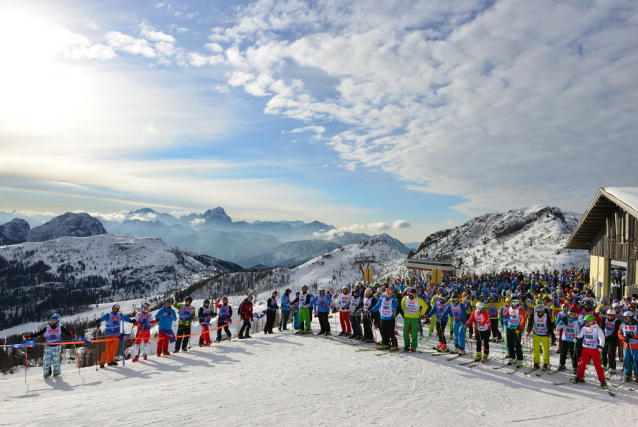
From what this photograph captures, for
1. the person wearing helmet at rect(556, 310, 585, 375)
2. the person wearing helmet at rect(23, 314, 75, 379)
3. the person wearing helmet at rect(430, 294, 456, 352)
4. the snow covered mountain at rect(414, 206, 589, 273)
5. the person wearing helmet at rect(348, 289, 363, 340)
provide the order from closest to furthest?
the person wearing helmet at rect(556, 310, 585, 375) → the person wearing helmet at rect(23, 314, 75, 379) → the person wearing helmet at rect(430, 294, 456, 352) → the person wearing helmet at rect(348, 289, 363, 340) → the snow covered mountain at rect(414, 206, 589, 273)

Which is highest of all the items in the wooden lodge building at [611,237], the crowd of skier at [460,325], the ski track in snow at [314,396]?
the wooden lodge building at [611,237]

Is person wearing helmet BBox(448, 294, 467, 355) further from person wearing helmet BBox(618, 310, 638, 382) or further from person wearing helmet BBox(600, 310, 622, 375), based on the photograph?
person wearing helmet BBox(618, 310, 638, 382)

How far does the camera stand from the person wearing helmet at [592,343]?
920 centimetres

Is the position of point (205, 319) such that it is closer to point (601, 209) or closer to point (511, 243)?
point (601, 209)

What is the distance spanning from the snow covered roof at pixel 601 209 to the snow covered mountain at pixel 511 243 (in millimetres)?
48036

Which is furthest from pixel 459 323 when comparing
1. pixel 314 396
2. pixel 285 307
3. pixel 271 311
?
pixel 271 311

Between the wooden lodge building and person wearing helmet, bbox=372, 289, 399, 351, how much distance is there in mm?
11895

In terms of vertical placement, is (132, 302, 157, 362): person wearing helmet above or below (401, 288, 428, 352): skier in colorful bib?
below

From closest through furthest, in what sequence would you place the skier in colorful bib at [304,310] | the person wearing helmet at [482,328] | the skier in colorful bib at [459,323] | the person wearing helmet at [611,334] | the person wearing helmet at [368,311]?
the person wearing helmet at [611,334]
the person wearing helmet at [482,328]
the skier in colorful bib at [459,323]
the person wearing helmet at [368,311]
the skier in colorful bib at [304,310]

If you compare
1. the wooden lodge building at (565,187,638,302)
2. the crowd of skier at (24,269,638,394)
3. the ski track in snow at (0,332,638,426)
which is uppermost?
the wooden lodge building at (565,187,638,302)

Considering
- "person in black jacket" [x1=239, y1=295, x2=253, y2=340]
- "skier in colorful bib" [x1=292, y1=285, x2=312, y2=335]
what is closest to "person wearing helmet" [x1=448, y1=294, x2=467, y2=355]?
"skier in colorful bib" [x1=292, y1=285, x2=312, y2=335]

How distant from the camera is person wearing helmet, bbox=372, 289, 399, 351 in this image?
13.2 meters

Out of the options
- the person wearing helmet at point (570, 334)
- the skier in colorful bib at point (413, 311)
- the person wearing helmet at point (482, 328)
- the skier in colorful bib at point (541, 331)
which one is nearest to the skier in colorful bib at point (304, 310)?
the skier in colorful bib at point (413, 311)

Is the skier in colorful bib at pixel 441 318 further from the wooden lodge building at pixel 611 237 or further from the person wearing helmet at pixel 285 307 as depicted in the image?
the wooden lodge building at pixel 611 237
